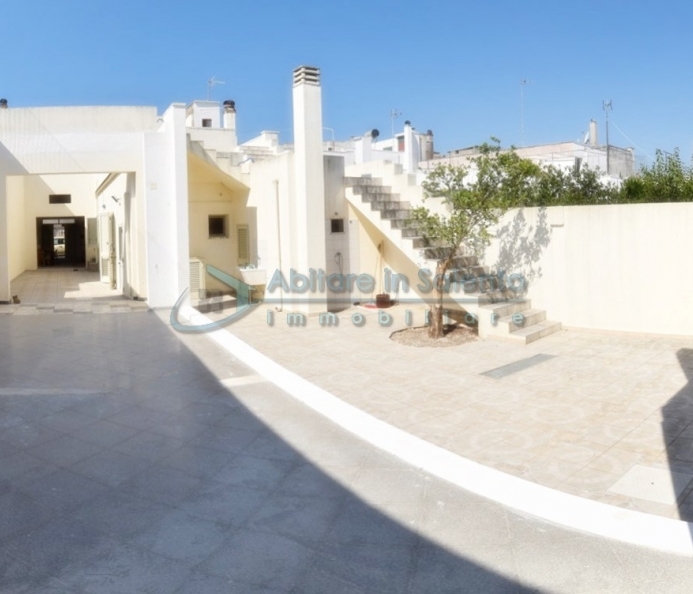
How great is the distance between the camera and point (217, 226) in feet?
56.5

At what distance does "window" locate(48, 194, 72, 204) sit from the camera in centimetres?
2695

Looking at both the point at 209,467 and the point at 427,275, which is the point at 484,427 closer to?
the point at 209,467

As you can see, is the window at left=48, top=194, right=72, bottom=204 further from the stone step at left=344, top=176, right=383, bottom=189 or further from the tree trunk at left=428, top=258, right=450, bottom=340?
the tree trunk at left=428, top=258, right=450, bottom=340

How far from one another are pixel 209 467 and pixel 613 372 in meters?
5.55

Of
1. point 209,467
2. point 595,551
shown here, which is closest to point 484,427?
point 595,551

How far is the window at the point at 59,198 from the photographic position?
88.4ft

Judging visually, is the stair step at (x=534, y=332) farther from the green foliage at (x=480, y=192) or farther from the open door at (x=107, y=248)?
the open door at (x=107, y=248)

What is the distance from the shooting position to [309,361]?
9.40 meters

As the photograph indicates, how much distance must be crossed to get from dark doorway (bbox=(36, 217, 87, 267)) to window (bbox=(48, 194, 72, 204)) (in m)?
0.86

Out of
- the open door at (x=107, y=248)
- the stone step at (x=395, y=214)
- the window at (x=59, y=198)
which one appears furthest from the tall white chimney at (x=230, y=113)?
the stone step at (x=395, y=214)

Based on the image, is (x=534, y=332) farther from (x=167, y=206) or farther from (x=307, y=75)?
(x=167, y=206)

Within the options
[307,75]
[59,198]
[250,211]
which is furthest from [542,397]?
[59,198]

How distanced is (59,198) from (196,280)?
50.0 ft

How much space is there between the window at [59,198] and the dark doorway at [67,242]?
857 millimetres
